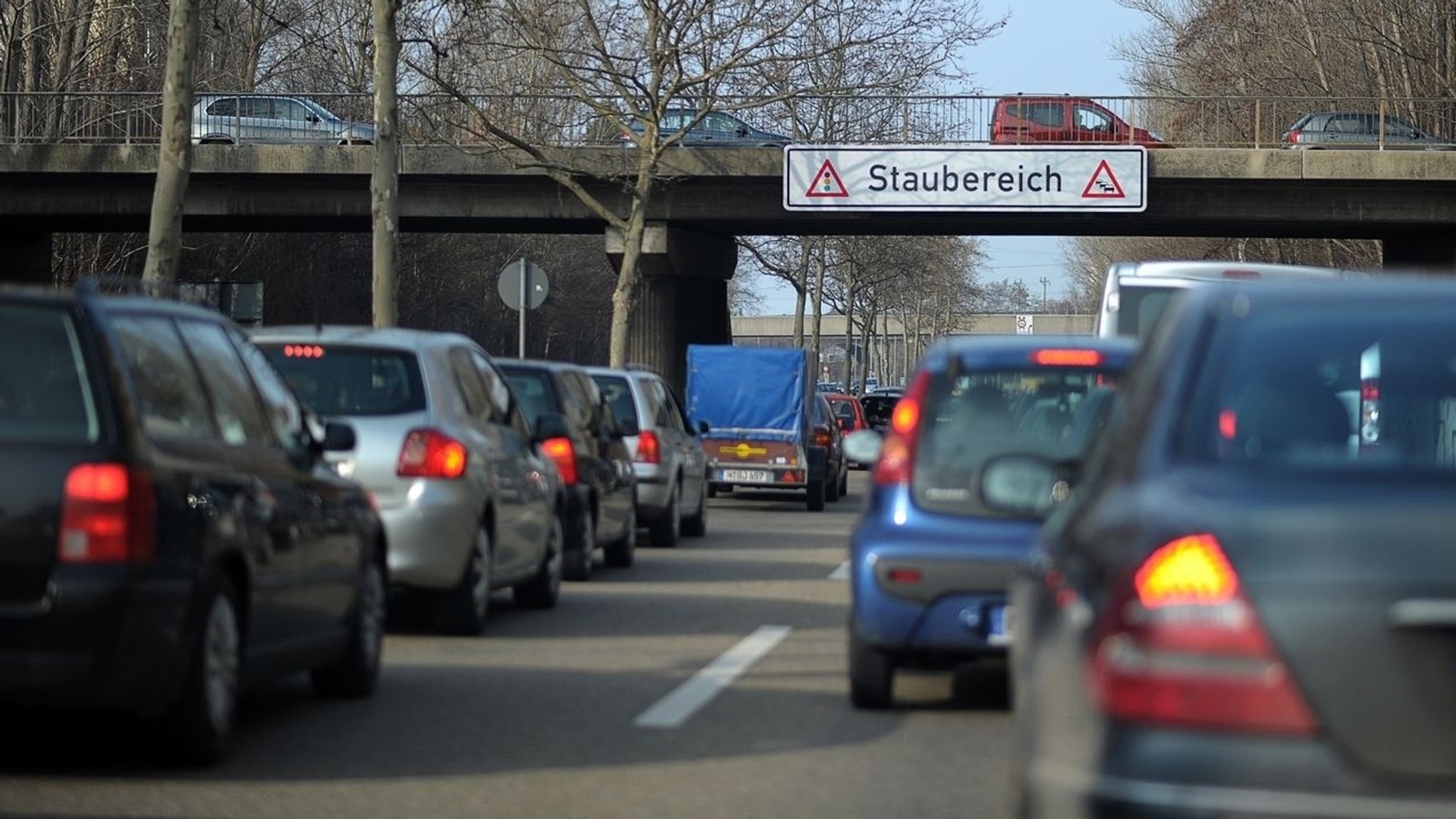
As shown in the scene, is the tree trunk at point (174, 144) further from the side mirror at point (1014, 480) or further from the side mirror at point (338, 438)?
the side mirror at point (1014, 480)

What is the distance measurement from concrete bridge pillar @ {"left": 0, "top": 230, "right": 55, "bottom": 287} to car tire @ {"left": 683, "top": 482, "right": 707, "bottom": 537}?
26.1 meters

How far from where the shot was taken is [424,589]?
1210 cm

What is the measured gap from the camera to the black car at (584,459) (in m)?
15.8

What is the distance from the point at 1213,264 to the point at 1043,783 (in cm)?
1541

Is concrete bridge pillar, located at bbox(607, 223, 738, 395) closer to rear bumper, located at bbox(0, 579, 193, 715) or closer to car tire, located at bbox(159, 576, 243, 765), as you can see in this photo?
car tire, located at bbox(159, 576, 243, 765)

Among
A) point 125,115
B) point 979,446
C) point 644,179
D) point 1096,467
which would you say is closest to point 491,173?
point 644,179

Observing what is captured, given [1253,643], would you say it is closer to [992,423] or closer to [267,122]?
[992,423]

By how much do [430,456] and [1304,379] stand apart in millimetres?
7484

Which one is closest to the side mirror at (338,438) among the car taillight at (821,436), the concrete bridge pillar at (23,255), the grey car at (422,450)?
the grey car at (422,450)

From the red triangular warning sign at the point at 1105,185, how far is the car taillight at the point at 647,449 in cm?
2225

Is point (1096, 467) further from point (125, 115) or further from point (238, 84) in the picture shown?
point (238, 84)

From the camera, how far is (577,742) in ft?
28.3

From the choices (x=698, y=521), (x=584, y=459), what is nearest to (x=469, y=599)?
(x=584, y=459)

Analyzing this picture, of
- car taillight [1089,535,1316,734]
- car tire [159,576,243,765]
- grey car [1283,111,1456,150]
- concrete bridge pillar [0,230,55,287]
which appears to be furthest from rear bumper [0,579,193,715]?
concrete bridge pillar [0,230,55,287]
